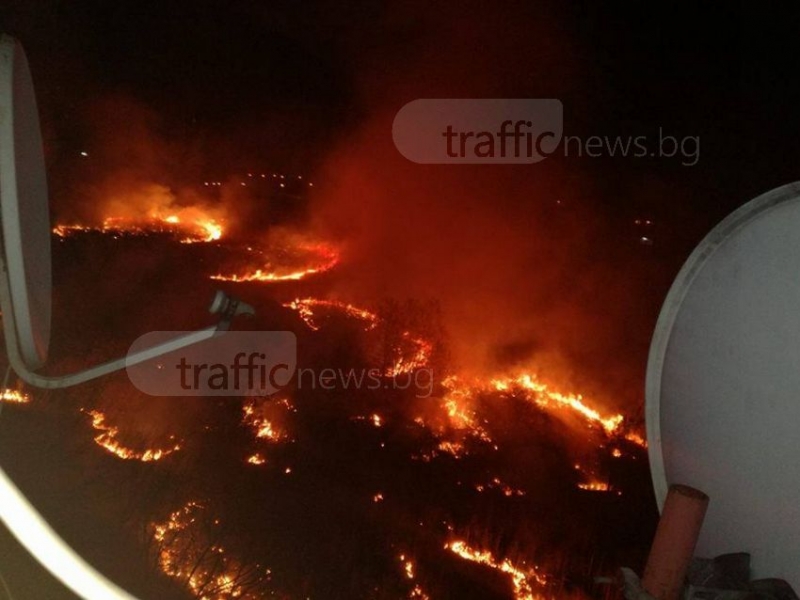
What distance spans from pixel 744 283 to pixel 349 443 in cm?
504

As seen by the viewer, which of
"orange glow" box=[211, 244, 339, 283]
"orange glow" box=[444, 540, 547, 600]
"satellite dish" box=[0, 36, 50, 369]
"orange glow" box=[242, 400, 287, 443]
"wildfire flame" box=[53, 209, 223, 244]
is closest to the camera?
"satellite dish" box=[0, 36, 50, 369]

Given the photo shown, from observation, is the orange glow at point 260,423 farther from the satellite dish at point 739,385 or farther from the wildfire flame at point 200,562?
the satellite dish at point 739,385

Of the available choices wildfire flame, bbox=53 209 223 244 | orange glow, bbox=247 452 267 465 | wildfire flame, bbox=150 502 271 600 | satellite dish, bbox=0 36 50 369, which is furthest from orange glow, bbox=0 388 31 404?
wildfire flame, bbox=53 209 223 244

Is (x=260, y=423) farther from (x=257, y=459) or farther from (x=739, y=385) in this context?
(x=739, y=385)

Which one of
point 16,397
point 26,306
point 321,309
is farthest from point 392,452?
point 26,306

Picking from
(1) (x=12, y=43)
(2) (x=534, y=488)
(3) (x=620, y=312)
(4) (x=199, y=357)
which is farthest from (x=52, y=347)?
(3) (x=620, y=312)

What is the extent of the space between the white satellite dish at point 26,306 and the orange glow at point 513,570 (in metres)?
3.53

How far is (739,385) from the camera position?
6.77ft

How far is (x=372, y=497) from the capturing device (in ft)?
17.8

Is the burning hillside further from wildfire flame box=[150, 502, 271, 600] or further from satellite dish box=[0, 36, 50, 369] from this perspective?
satellite dish box=[0, 36, 50, 369]

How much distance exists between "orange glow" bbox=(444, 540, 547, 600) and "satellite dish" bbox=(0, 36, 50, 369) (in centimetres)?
394

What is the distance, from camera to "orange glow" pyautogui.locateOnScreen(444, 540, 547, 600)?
169 inches

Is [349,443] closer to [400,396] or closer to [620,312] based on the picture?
[400,396]

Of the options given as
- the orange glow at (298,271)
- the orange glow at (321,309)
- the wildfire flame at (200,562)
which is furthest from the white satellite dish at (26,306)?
the orange glow at (298,271)
